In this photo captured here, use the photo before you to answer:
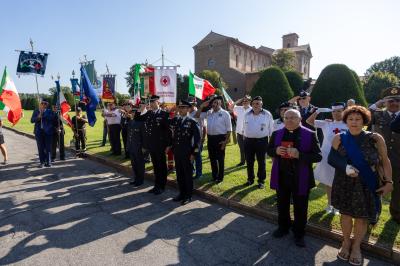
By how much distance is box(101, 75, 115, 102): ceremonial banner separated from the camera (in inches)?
434

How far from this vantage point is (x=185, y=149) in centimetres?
599

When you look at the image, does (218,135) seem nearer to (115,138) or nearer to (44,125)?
(115,138)

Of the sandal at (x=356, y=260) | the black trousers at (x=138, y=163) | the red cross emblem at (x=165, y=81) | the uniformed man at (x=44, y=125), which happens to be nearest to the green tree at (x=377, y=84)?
the red cross emblem at (x=165, y=81)

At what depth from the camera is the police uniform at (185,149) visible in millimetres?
6000

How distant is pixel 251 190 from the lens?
20.4ft

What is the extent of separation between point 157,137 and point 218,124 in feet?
4.83

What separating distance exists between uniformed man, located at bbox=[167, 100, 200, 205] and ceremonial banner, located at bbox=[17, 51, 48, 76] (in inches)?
254

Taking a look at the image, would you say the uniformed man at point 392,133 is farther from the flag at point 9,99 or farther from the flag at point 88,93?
the flag at point 9,99

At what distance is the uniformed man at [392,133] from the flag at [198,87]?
5528 mm

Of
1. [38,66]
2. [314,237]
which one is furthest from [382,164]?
[38,66]

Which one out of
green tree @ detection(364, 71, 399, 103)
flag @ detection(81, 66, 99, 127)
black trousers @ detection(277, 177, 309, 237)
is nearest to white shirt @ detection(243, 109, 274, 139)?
black trousers @ detection(277, 177, 309, 237)

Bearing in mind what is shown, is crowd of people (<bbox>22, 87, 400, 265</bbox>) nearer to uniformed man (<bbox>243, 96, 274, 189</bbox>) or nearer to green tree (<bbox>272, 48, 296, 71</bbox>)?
uniformed man (<bbox>243, 96, 274, 189</bbox>)

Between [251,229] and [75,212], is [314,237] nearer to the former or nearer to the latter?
[251,229]

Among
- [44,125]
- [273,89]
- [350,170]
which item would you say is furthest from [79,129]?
[273,89]
